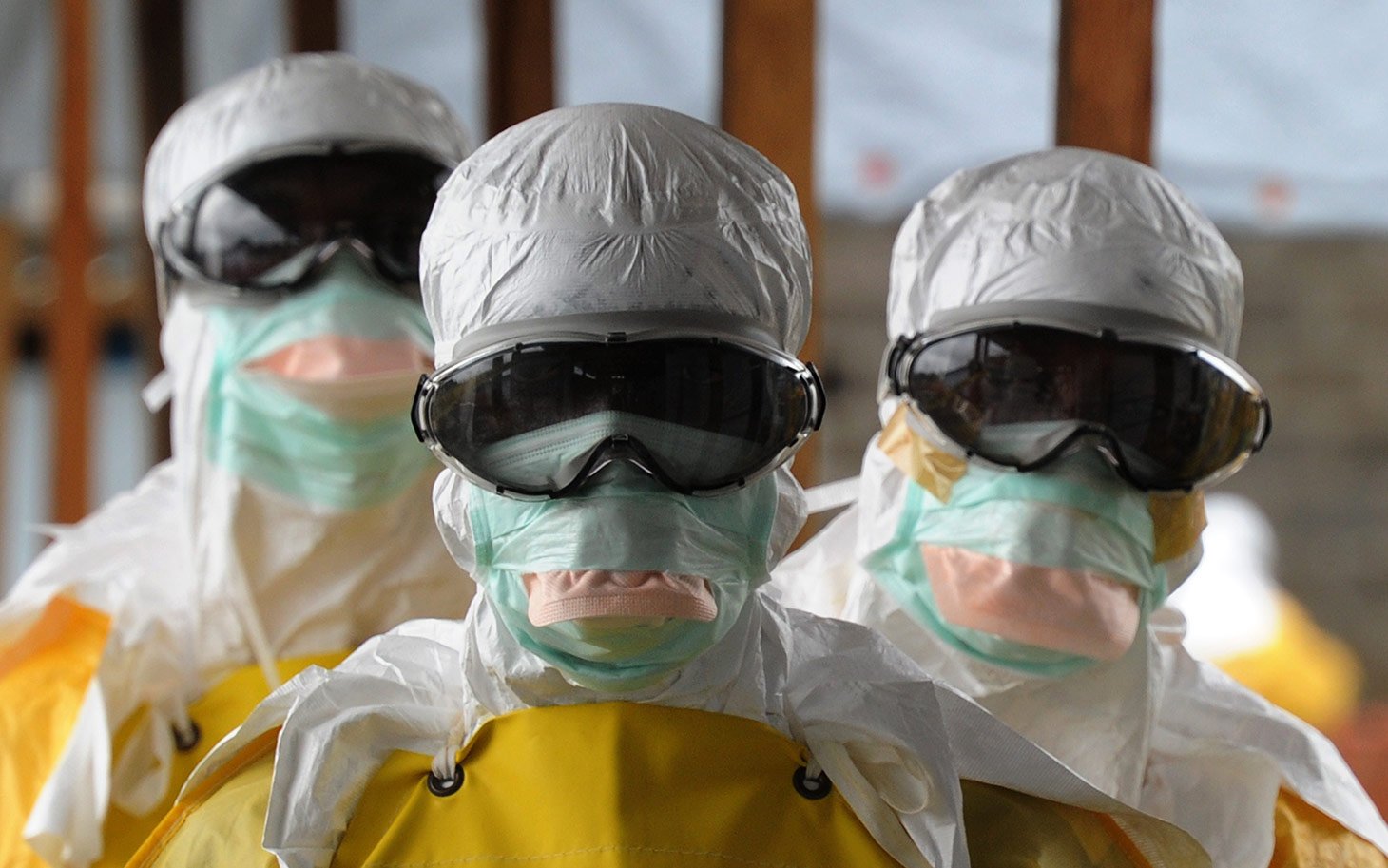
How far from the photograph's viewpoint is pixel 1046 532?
1597 mm

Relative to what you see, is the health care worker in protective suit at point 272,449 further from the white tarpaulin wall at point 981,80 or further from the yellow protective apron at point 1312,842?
the white tarpaulin wall at point 981,80

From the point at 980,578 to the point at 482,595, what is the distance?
483mm

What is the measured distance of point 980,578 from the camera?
162 cm

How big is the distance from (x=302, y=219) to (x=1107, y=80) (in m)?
0.88

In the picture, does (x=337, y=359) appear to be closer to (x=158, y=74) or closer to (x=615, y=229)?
(x=615, y=229)

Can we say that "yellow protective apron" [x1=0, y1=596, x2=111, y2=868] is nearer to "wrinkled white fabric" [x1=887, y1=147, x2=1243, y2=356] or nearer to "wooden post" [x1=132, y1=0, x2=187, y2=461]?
"wrinkled white fabric" [x1=887, y1=147, x2=1243, y2=356]

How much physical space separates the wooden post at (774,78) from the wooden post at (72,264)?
1.83 metres

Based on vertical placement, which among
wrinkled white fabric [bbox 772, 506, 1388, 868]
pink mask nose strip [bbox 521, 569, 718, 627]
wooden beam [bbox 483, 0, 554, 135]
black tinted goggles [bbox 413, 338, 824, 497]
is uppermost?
wooden beam [bbox 483, 0, 554, 135]

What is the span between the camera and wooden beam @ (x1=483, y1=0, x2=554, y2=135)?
272 cm

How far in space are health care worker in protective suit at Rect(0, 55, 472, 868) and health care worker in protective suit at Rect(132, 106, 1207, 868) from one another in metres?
0.52

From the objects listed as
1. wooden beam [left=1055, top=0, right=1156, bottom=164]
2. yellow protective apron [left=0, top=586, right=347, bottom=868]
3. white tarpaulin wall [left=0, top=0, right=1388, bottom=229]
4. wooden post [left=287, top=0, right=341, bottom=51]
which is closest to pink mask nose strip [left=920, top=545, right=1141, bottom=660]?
wooden beam [left=1055, top=0, right=1156, bottom=164]

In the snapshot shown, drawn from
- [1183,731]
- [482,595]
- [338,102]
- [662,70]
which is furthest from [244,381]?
[662,70]

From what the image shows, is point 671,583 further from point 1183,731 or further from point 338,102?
point 338,102

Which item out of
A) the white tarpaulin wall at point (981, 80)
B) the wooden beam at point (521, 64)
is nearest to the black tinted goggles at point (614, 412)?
the wooden beam at point (521, 64)
